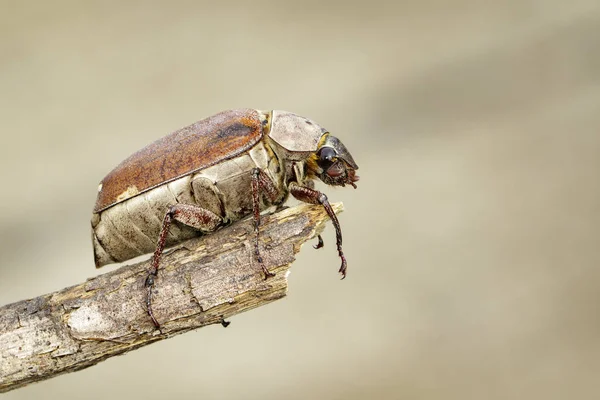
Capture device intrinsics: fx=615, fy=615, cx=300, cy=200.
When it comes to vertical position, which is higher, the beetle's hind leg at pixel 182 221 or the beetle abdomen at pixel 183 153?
the beetle abdomen at pixel 183 153

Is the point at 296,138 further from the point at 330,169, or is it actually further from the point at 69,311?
the point at 69,311

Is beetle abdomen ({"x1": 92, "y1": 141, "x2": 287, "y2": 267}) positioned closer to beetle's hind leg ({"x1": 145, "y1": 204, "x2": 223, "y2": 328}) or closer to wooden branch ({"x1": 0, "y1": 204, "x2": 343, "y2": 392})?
beetle's hind leg ({"x1": 145, "y1": 204, "x2": 223, "y2": 328})

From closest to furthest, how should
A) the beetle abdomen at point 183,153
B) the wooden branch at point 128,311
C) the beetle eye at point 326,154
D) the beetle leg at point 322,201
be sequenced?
the wooden branch at point 128,311 < the beetle leg at point 322,201 < the beetle abdomen at point 183,153 < the beetle eye at point 326,154

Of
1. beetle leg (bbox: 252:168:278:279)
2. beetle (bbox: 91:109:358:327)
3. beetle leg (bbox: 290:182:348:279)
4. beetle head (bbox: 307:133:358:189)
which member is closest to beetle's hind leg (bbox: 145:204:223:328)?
beetle (bbox: 91:109:358:327)

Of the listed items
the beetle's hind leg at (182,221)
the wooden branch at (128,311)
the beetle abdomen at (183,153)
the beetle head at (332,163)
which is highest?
the beetle abdomen at (183,153)

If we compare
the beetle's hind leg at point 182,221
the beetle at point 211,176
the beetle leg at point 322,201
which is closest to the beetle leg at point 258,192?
the beetle at point 211,176

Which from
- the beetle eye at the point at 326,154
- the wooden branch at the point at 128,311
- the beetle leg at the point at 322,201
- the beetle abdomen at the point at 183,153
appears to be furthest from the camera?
the beetle eye at the point at 326,154

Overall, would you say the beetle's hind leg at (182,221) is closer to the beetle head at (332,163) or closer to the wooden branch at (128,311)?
the wooden branch at (128,311)

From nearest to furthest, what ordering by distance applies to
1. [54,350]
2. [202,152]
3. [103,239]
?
1. [54,350]
2. [202,152]
3. [103,239]

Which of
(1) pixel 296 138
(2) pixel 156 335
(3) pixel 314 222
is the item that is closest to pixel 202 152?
(1) pixel 296 138
